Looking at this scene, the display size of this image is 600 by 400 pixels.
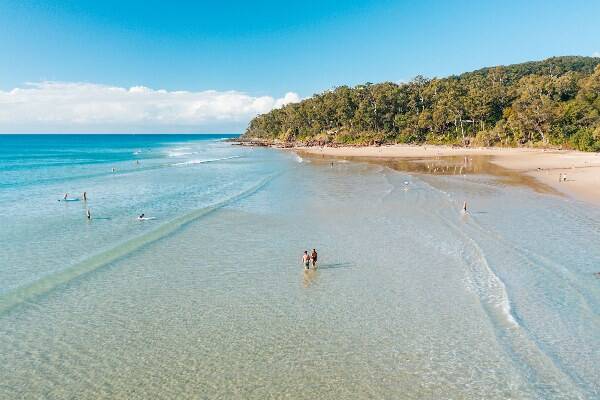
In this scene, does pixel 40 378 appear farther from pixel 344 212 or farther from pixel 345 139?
pixel 345 139

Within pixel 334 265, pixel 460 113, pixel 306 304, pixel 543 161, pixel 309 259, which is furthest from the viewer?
pixel 460 113

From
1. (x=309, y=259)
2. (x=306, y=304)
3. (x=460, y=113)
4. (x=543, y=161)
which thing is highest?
(x=460, y=113)

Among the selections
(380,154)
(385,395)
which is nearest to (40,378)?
(385,395)

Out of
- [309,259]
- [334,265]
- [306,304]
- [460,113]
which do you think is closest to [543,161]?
[460,113]

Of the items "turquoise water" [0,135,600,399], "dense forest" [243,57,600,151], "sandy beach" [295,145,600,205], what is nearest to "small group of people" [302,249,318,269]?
"turquoise water" [0,135,600,399]

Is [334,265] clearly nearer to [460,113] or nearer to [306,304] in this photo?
[306,304]

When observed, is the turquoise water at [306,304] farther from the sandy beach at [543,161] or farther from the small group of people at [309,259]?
the sandy beach at [543,161]

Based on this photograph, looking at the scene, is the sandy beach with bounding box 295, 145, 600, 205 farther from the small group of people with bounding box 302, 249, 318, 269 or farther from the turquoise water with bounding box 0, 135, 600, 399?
the small group of people with bounding box 302, 249, 318, 269

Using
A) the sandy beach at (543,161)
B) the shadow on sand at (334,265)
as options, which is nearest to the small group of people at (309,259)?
the shadow on sand at (334,265)
